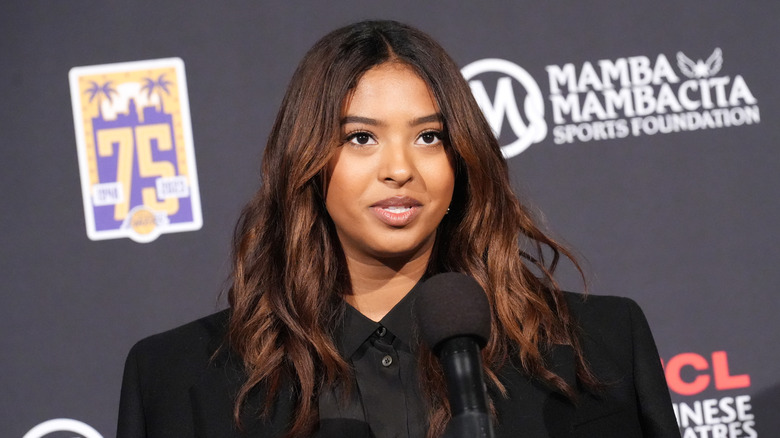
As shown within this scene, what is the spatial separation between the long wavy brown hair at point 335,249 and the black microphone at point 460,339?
1.67 ft

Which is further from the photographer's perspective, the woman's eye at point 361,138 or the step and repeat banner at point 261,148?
the step and repeat banner at point 261,148

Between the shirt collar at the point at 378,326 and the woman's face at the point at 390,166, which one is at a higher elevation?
the woman's face at the point at 390,166

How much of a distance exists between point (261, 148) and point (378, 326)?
0.84 metres

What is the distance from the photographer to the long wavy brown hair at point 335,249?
1.54 meters

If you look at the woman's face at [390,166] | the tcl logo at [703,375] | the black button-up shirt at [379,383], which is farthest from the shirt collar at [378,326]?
the tcl logo at [703,375]

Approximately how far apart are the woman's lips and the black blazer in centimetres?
31

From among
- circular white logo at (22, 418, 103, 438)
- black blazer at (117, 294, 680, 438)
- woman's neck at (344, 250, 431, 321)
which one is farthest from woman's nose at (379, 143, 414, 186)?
circular white logo at (22, 418, 103, 438)

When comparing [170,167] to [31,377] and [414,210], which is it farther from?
[414,210]

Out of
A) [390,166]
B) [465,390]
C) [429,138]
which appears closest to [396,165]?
[390,166]

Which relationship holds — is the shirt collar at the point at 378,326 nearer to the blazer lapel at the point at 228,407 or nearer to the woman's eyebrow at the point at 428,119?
the blazer lapel at the point at 228,407

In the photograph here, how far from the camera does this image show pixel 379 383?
1.54m

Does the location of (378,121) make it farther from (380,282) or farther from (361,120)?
(380,282)

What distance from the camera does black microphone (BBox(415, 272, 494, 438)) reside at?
2.82 ft

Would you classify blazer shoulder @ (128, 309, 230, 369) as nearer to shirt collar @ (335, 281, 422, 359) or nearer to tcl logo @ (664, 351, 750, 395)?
shirt collar @ (335, 281, 422, 359)
